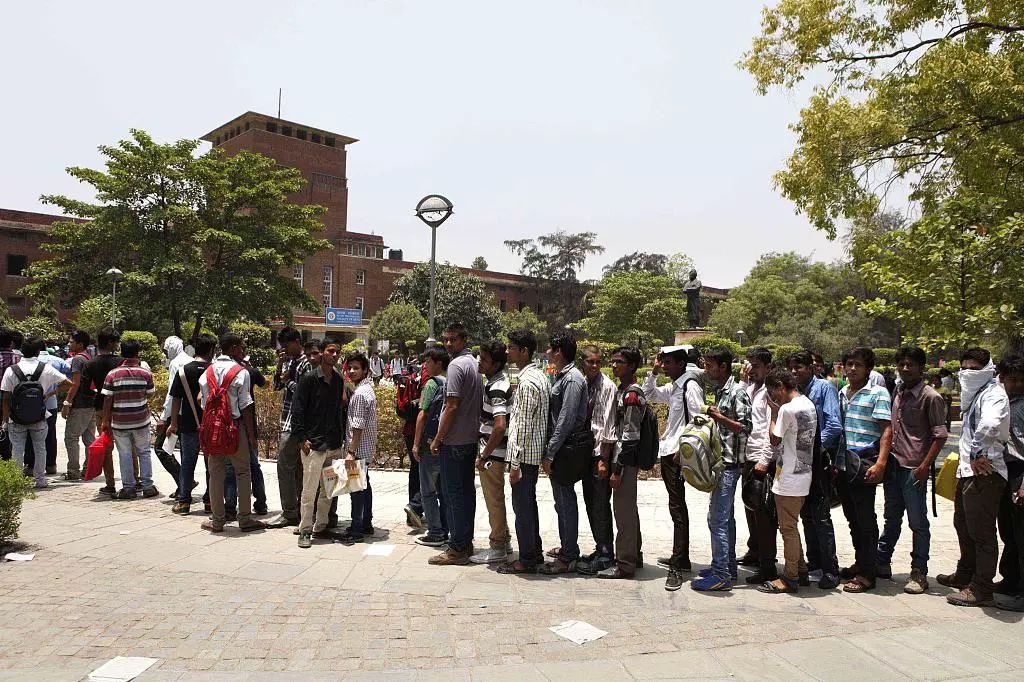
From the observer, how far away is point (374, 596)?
4906mm

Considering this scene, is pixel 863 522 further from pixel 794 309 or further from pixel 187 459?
pixel 794 309

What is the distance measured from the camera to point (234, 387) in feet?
21.2

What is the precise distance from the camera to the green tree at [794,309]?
46.6m

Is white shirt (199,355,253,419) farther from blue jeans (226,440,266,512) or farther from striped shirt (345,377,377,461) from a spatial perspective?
striped shirt (345,377,377,461)

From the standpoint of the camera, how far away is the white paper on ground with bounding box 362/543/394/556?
19.4 ft

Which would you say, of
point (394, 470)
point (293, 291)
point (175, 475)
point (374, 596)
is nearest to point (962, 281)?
point (394, 470)

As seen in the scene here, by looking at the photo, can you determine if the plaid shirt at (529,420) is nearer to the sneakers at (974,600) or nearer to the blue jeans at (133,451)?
the sneakers at (974,600)

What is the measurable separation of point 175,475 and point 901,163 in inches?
532

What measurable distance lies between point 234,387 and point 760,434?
14.5 feet

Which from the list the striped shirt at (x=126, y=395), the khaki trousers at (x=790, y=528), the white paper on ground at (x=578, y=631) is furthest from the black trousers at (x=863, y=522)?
the striped shirt at (x=126, y=395)

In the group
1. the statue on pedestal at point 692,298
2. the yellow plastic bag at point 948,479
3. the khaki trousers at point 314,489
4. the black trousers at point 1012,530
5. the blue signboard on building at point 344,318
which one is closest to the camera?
the black trousers at point 1012,530

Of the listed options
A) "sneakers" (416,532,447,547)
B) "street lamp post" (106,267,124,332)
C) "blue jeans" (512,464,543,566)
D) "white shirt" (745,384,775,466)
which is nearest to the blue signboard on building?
"street lamp post" (106,267,124,332)

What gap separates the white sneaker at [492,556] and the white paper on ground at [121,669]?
249 centimetres

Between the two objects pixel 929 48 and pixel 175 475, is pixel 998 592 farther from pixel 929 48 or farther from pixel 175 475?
pixel 929 48
